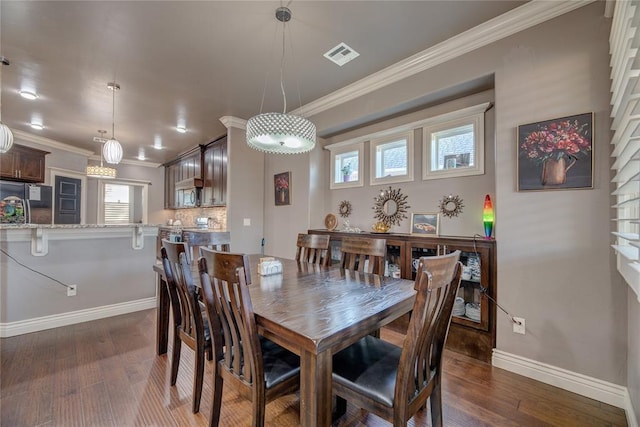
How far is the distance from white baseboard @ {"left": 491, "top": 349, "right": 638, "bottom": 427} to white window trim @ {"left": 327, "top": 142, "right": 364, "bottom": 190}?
2306 millimetres

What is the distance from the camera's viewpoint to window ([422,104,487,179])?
2604 millimetres

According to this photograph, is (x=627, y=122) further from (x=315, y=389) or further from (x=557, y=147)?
(x=315, y=389)

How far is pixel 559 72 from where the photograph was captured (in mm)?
1946

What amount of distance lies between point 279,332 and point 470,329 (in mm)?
1983

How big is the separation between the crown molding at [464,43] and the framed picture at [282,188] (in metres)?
1.35

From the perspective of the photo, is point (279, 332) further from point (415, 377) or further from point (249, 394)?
point (415, 377)

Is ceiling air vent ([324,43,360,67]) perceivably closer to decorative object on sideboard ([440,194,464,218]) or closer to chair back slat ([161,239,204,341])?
decorative object on sideboard ([440,194,464,218])

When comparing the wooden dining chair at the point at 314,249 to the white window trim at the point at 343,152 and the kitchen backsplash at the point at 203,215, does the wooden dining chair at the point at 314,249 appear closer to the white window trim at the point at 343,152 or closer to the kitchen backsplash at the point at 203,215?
the white window trim at the point at 343,152

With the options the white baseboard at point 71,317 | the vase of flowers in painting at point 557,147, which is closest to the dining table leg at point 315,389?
the vase of flowers in painting at point 557,147

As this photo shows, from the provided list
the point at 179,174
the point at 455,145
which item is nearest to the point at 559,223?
the point at 455,145

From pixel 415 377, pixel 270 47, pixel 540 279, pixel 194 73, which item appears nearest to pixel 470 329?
pixel 540 279

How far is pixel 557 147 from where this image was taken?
1935mm

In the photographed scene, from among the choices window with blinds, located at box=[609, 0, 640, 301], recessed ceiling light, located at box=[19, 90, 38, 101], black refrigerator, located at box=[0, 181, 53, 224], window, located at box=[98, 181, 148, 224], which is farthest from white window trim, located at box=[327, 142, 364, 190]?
window, located at box=[98, 181, 148, 224]

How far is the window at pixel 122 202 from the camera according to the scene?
22.0 feet
